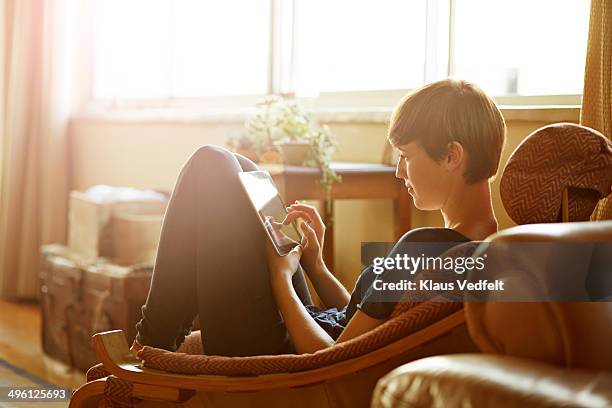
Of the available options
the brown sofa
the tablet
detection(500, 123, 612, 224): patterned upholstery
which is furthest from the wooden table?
the brown sofa

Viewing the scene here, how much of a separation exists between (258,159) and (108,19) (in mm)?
2258

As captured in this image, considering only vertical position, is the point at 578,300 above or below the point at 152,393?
above

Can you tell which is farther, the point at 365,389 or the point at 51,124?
the point at 51,124

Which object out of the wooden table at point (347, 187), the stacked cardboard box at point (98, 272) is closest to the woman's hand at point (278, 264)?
the wooden table at point (347, 187)

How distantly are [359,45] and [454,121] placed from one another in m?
2.04

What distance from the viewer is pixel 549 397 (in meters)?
0.91

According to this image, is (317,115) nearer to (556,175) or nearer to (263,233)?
(263,233)

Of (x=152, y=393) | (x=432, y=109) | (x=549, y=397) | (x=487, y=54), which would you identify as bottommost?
(x=152, y=393)

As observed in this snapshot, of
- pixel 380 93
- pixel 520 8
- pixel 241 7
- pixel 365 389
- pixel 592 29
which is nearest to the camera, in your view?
pixel 365 389

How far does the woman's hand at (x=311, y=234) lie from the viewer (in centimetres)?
182

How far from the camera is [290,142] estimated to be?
2.80 meters

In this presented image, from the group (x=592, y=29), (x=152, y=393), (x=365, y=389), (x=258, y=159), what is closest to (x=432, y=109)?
(x=365, y=389)

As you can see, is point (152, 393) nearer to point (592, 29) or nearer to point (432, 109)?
point (432, 109)

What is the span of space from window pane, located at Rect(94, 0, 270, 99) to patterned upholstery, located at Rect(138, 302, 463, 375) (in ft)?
8.21
